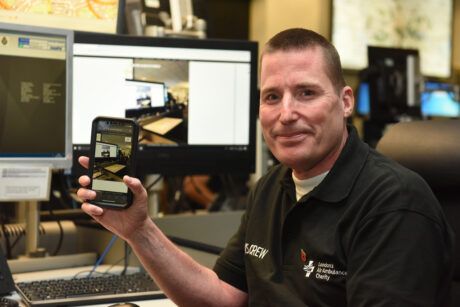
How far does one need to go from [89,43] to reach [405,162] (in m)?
0.90

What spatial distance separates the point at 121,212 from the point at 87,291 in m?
0.30

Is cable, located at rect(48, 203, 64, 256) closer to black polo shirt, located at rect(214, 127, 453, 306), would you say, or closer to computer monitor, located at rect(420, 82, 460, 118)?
black polo shirt, located at rect(214, 127, 453, 306)

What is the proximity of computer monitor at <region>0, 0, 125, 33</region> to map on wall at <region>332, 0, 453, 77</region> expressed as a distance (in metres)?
3.46

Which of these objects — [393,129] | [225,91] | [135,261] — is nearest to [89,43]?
[225,91]

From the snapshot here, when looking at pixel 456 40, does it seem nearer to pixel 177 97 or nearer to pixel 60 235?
pixel 177 97

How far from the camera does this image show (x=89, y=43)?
5.14 feet

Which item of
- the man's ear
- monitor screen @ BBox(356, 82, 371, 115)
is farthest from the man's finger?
monitor screen @ BBox(356, 82, 371, 115)

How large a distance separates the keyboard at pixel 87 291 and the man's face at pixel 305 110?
0.47 m

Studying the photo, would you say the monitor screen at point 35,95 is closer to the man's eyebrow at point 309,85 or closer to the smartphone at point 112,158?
the smartphone at point 112,158

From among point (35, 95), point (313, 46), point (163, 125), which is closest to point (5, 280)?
point (35, 95)

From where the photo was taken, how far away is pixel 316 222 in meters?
1.09

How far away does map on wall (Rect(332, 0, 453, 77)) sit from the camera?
4.97m

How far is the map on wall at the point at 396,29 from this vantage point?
4.97 meters

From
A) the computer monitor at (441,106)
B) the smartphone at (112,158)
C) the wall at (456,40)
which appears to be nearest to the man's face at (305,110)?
the smartphone at (112,158)
